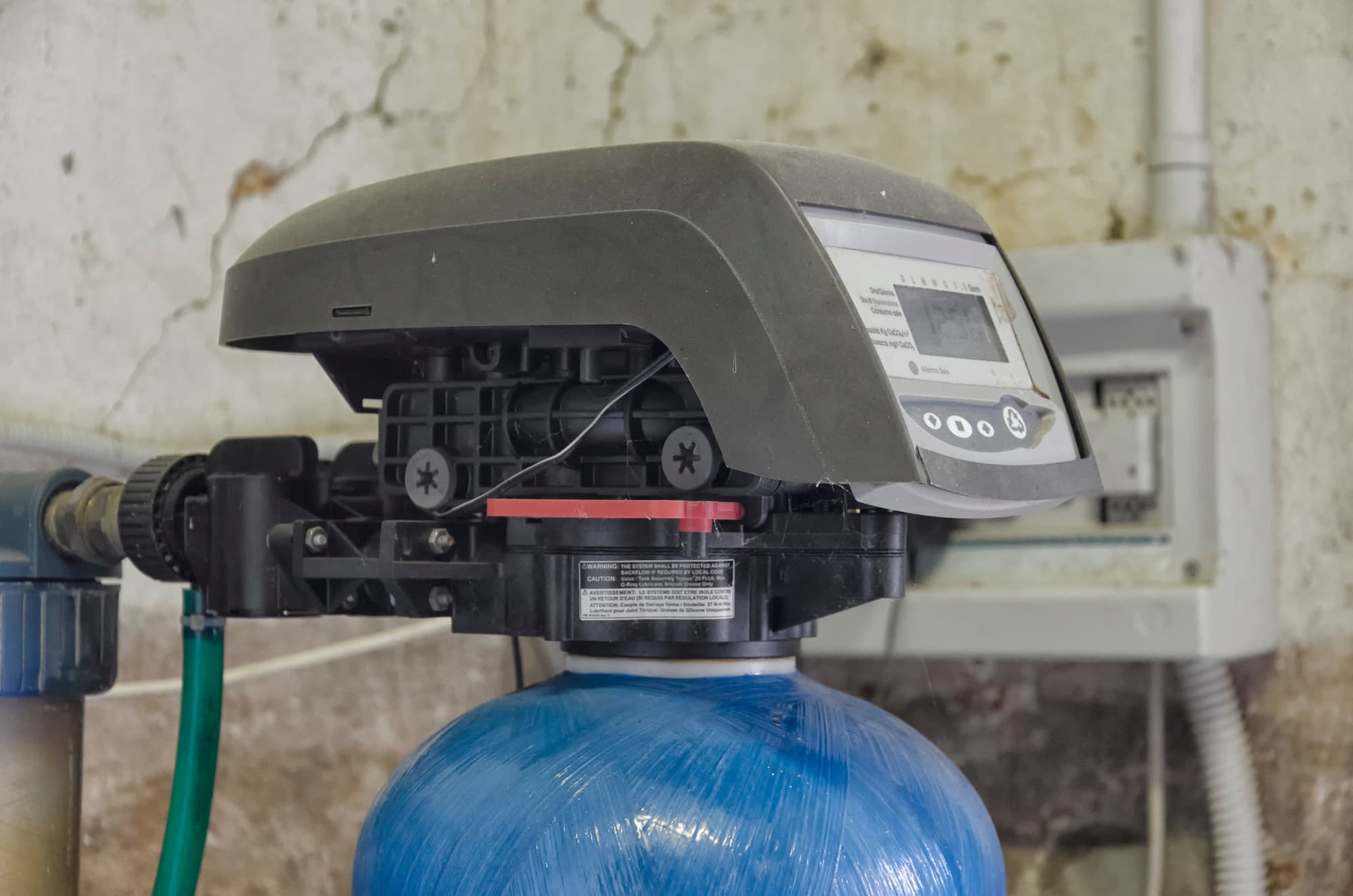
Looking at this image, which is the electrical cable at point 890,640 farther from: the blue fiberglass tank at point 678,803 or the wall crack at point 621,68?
the wall crack at point 621,68

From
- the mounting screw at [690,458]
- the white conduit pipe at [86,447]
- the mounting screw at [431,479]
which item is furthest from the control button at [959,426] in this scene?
the white conduit pipe at [86,447]

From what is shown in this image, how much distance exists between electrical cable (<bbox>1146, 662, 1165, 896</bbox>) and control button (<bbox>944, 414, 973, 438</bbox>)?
1.46 feet

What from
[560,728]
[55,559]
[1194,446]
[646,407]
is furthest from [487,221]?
[1194,446]

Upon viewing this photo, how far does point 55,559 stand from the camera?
29.9 inches

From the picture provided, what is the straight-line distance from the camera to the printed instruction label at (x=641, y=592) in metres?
0.64

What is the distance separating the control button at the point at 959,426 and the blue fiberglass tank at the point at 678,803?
163 millimetres

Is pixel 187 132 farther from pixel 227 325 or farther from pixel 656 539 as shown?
pixel 656 539

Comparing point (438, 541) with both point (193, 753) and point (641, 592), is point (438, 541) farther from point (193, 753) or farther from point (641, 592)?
point (193, 753)

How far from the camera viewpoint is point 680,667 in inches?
25.8

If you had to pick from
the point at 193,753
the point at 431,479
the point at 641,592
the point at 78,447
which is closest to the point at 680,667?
the point at 641,592

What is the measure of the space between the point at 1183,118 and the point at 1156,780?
17.5 inches

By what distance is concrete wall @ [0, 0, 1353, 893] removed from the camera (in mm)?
896

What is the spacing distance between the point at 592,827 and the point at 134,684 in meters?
0.62

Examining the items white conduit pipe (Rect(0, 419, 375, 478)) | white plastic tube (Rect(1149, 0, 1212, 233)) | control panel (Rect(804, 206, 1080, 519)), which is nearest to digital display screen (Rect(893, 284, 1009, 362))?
control panel (Rect(804, 206, 1080, 519))
